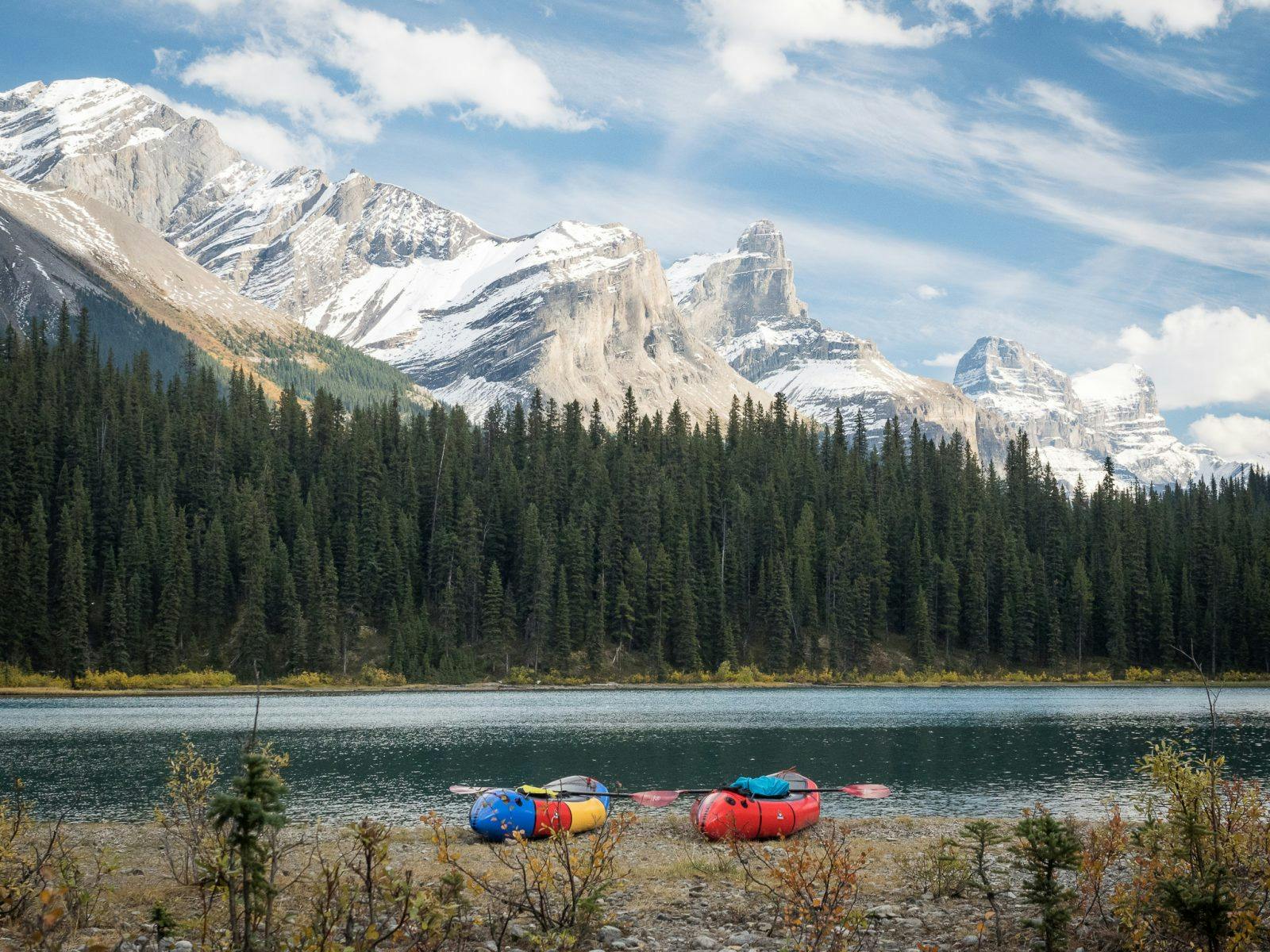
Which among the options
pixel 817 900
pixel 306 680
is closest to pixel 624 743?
pixel 817 900

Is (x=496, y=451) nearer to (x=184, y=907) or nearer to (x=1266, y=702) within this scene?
(x=1266, y=702)

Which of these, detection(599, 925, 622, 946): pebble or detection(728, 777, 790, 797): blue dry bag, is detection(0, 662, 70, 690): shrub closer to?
detection(728, 777, 790, 797): blue dry bag

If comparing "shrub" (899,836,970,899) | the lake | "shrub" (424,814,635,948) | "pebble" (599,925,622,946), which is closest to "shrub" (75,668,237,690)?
the lake

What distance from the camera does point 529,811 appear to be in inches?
1197

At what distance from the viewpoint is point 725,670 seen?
391ft

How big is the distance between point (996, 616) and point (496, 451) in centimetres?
7052

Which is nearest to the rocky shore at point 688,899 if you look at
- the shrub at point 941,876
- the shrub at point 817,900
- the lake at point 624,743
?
the shrub at point 941,876

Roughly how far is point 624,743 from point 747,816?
2889 cm

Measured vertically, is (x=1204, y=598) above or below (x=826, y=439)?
below

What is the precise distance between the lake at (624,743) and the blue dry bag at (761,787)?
6344mm

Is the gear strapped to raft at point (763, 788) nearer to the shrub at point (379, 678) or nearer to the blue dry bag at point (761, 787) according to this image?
the blue dry bag at point (761, 787)

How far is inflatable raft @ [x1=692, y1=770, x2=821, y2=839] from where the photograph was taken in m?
30.1

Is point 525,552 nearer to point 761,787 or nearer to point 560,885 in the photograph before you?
point 761,787

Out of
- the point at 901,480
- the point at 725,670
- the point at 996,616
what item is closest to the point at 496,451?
the point at 725,670
